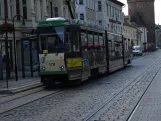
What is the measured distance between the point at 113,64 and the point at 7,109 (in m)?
17.5

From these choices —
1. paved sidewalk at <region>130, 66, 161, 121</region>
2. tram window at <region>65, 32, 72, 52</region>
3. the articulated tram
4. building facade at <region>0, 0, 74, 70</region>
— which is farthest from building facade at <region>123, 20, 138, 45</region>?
paved sidewalk at <region>130, 66, 161, 121</region>

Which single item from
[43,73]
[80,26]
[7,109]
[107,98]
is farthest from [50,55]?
[7,109]

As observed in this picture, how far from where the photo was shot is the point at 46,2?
4388 centimetres

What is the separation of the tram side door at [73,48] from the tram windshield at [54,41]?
288mm

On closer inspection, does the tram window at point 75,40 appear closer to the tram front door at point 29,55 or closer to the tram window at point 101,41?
the tram window at point 101,41

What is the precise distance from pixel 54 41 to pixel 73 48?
38.9 inches

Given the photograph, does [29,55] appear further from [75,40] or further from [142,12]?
[142,12]

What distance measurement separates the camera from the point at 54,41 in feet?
63.0

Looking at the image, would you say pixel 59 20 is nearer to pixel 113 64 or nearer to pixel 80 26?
pixel 80 26

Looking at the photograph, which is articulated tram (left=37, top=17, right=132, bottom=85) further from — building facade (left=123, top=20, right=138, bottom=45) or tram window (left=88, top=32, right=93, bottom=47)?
building facade (left=123, top=20, right=138, bottom=45)

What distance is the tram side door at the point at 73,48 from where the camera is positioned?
62.7ft

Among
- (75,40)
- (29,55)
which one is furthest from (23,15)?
(75,40)

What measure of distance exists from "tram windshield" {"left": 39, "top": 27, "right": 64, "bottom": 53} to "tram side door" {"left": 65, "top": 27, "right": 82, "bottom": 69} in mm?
288

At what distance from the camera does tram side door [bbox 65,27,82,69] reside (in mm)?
19125
